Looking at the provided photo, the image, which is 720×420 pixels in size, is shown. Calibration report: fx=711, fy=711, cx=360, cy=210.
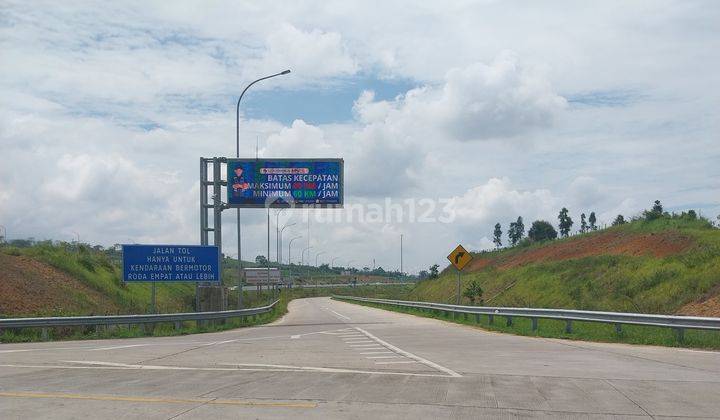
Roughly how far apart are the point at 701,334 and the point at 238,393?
48.2ft

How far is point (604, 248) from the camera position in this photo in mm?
50656

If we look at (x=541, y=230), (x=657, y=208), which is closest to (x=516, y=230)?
(x=541, y=230)

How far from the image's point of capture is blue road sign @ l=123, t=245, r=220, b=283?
32.0 m

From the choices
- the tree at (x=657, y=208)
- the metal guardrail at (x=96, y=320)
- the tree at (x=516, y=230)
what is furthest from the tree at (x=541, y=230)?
the metal guardrail at (x=96, y=320)

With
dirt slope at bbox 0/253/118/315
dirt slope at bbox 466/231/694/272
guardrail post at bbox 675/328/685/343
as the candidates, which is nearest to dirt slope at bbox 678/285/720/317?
guardrail post at bbox 675/328/685/343

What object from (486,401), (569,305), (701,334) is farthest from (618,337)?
(569,305)

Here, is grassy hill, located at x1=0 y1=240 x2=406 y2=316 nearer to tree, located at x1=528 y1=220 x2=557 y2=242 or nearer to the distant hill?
the distant hill

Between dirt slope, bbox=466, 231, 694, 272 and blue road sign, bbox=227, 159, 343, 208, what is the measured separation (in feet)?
64.1

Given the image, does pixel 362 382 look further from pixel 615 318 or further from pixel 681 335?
pixel 615 318

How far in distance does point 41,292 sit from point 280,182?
42.2 feet

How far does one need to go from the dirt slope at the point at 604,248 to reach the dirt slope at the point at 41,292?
31.4 meters

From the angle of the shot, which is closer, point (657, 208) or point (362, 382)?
point (362, 382)

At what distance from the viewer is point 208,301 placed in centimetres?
3525

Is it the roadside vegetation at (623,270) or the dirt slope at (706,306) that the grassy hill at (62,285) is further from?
the dirt slope at (706,306)
